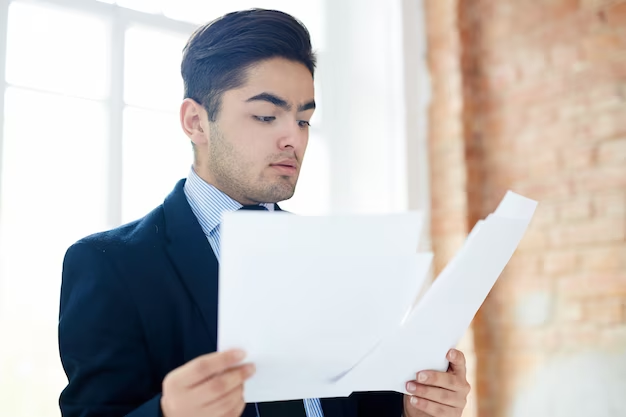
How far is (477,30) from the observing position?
114 inches

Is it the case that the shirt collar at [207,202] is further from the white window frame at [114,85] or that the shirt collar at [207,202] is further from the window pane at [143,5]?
the window pane at [143,5]

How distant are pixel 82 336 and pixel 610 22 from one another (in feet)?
6.96

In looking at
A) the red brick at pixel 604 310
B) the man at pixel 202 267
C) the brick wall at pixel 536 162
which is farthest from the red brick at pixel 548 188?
the man at pixel 202 267

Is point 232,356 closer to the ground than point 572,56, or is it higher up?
closer to the ground

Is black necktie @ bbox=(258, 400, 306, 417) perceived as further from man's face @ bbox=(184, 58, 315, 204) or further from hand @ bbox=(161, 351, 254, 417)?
man's face @ bbox=(184, 58, 315, 204)

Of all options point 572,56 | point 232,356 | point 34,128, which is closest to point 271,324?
point 232,356

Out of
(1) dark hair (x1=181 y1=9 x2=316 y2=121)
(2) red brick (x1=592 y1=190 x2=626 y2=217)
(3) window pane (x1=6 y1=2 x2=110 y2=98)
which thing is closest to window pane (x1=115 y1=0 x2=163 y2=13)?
(3) window pane (x1=6 y1=2 x2=110 y2=98)

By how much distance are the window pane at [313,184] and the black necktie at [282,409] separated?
1.59 metres

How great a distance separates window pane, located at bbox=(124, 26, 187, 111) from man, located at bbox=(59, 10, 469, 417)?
3.32 ft

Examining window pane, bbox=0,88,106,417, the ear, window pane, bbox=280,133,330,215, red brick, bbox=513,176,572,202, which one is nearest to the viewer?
the ear

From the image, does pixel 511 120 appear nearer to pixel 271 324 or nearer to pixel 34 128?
pixel 34 128

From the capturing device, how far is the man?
1043 millimetres

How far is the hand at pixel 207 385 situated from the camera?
2.82 ft

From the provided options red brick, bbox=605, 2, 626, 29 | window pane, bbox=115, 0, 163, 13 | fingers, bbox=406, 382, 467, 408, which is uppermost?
window pane, bbox=115, 0, 163, 13
